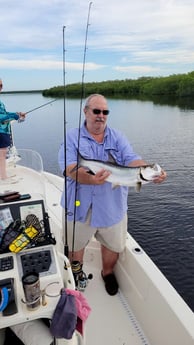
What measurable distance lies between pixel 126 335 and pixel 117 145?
1.88 m

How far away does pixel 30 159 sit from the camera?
17.4ft

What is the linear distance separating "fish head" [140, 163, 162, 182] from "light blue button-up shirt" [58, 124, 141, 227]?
345 millimetres

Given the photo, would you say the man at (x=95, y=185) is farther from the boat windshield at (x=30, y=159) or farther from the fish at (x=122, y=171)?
the boat windshield at (x=30, y=159)

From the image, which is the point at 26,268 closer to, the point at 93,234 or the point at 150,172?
the point at 93,234

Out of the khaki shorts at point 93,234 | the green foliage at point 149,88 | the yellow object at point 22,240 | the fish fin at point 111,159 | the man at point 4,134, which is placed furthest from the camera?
the green foliage at point 149,88

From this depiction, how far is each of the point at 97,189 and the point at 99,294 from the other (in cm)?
139

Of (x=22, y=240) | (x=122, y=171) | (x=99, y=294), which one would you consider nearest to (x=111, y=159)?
(x=122, y=171)

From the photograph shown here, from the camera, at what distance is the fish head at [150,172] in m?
2.57

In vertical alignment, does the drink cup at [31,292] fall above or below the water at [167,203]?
above

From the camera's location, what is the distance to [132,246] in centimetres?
337

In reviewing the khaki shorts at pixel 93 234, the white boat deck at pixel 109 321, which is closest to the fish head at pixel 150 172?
the khaki shorts at pixel 93 234

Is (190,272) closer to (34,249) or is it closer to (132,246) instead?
(132,246)

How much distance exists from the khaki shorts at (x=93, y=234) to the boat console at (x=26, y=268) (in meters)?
0.51

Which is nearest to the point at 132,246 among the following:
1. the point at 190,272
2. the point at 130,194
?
the point at 190,272
